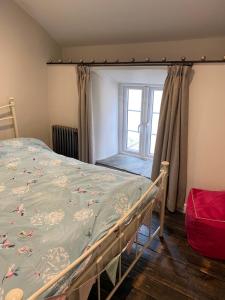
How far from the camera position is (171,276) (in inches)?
75.4

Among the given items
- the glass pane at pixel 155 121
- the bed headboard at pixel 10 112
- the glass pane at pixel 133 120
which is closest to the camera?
the bed headboard at pixel 10 112

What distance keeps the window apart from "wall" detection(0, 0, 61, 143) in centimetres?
125

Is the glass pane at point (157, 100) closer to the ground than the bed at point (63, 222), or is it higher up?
higher up

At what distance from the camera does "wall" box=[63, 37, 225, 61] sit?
2521 mm

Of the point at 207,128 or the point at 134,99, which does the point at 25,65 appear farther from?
the point at 207,128

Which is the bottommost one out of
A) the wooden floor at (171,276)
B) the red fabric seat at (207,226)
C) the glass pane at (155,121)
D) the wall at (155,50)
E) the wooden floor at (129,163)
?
the wooden floor at (171,276)

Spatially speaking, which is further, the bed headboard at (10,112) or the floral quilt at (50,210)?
the bed headboard at (10,112)

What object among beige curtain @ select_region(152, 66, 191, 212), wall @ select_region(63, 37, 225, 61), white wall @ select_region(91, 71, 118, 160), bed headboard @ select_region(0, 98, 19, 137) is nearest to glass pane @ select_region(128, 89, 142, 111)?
white wall @ select_region(91, 71, 118, 160)

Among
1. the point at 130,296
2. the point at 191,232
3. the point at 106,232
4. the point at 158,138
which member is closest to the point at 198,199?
the point at 191,232

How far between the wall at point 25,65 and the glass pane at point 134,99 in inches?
50.8

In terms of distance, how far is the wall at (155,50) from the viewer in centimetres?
252

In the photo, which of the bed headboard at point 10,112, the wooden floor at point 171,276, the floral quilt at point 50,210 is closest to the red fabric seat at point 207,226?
the wooden floor at point 171,276

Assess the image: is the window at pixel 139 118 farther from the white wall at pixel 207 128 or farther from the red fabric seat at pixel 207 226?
the red fabric seat at pixel 207 226

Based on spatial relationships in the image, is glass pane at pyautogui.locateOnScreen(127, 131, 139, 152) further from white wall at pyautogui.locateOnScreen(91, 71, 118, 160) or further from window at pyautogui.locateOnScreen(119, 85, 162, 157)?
white wall at pyautogui.locateOnScreen(91, 71, 118, 160)
